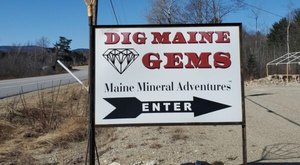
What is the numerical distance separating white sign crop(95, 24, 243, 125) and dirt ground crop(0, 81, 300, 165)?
4.62 ft

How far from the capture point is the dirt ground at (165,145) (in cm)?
710

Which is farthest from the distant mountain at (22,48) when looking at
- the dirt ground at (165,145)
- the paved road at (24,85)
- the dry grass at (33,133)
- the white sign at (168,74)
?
the white sign at (168,74)

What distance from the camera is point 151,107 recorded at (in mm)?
5461

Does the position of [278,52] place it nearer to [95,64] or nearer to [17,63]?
[17,63]

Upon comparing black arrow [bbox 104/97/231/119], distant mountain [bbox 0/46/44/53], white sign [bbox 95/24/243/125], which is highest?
distant mountain [bbox 0/46/44/53]

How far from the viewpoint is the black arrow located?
5445mm

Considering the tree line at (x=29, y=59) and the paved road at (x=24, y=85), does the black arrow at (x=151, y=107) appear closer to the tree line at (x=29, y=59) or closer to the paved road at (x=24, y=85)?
the paved road at (x=24, y=85)

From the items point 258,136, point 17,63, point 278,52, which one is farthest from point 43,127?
point 17,63

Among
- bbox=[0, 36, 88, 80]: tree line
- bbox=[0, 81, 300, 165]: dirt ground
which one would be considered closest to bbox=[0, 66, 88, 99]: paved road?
bbox=[0, 36, 88, 80]: tree line

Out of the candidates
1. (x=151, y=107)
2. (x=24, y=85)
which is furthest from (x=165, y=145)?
(x=24, y=85)

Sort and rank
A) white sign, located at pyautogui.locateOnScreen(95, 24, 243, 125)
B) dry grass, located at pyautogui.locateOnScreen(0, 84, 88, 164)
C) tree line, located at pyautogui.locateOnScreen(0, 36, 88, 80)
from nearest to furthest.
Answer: white sign, located at pyautogui.locateOnScreen(95, 24, 243, 125) < dry grass, located at pyautogui.locateOnScreen(0, 84, 88, 164) < tree line, located at pyautogui.locateOnScreen(0, 36, 88, 80)

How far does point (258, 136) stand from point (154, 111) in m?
4.36

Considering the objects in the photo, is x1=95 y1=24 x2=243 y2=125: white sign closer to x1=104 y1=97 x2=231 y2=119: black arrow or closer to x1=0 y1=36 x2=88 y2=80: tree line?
x1=104 y1=97 x2=231 y2=119: black arrow

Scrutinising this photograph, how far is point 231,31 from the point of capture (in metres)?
5.51
